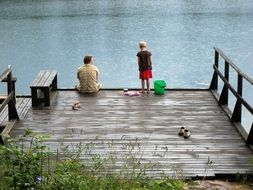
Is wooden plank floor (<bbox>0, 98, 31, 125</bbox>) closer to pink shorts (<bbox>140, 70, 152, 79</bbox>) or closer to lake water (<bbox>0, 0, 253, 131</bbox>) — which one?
pink shorts (<bbox>140, 70, 152, 79</bbox>)

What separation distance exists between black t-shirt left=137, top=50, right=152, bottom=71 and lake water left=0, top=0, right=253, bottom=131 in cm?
668

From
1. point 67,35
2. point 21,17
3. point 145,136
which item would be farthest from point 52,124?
point 21,17

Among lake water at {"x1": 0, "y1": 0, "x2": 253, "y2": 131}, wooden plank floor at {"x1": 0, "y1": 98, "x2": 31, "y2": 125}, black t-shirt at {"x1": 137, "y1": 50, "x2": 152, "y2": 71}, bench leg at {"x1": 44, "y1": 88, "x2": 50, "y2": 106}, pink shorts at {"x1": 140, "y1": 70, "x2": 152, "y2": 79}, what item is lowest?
lake water at {"x1": 0, "y1": 0, "x2": 253, "y2": 131}

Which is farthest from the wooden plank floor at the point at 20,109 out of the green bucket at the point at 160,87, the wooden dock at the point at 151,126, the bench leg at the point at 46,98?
the green bucket at the point at 160,87

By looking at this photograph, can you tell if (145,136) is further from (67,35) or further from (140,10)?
(140,10)

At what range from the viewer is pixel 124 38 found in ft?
104

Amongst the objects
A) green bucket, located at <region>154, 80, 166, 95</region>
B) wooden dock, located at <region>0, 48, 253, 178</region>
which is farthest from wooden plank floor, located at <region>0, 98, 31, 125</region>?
green bucket, located at <region>154, 80, 166, 95</region>

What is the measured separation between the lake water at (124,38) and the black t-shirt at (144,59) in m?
6.68

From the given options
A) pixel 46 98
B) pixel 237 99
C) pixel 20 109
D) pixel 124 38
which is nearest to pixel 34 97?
pixel 46 98

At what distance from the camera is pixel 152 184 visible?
5250 mm

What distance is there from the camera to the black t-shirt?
421 inches

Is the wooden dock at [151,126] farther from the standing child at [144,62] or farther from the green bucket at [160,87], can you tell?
the standing child at [144,62]

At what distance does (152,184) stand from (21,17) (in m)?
38.5

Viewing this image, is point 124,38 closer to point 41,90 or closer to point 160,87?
point 160,87
